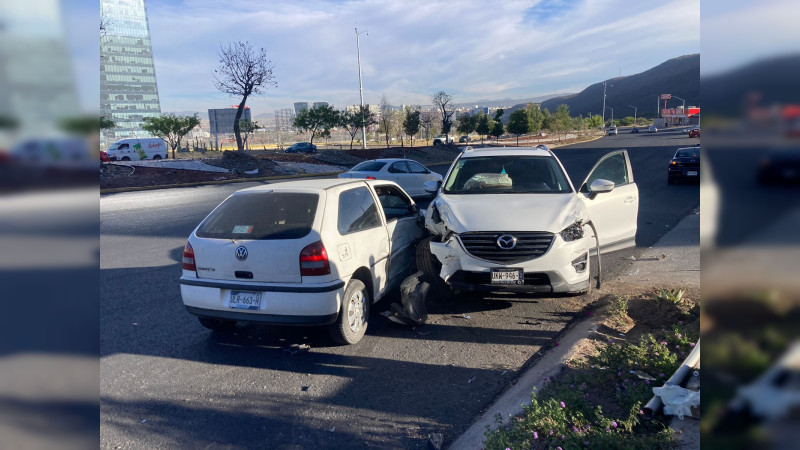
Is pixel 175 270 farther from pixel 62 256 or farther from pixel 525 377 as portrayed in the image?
pixel 62 256

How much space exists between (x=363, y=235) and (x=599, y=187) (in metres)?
3.02

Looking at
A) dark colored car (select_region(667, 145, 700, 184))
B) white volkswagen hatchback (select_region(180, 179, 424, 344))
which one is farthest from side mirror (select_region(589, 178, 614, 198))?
dark colored car (select_region(667, 145, 700, 184))

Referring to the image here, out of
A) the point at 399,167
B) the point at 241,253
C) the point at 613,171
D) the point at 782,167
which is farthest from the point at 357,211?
the point at 399,167

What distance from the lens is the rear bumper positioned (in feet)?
15.6

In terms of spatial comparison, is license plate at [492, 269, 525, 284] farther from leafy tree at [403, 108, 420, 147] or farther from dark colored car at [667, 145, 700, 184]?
leafy tree at [403, 108, 420, 147]

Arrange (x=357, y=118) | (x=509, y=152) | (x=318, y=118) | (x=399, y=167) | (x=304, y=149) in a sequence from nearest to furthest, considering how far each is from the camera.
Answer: (x=509, y=152), (x=399, y=167), (x=304, y=149), (x=318, y=118), (x=357, y=118)

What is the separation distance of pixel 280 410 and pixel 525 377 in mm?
1978

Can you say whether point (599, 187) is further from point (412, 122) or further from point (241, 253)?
point (412, 122)

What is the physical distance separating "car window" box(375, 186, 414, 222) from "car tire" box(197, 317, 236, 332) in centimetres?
230

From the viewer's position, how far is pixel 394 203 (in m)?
7.21

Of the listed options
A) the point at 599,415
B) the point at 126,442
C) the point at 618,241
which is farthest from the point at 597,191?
the point at 126,442

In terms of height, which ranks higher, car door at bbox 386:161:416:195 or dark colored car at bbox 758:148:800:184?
dark colored car at bbox 758:148:800:184

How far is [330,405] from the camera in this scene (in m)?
4.07

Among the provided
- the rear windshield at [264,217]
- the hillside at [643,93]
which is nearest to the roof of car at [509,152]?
the rear windshield at [264,217]
